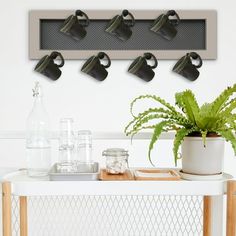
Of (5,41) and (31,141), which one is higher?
(5,41)

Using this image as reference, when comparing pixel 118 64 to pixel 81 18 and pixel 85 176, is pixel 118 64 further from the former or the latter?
pixel 85 176

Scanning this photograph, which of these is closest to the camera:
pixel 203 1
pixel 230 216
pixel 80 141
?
pixel 230 216

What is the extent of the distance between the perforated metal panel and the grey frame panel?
3 cm

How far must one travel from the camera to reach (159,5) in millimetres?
2646

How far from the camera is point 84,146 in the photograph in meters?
1.44

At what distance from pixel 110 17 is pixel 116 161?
4.66 ft

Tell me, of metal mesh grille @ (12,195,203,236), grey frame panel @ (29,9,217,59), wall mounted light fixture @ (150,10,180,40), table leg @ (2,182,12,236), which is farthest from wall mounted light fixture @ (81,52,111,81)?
table leg @ (2,182,12,236)

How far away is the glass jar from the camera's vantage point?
1387mm

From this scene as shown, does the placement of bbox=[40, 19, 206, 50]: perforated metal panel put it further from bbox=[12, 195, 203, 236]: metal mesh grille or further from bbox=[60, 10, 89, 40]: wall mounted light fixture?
bbox=[12, 195, 203, 236]: metal mesh grille

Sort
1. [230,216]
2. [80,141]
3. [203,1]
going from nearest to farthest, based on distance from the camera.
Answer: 1. [230,216]
2. [80,141]
3. [203,1]

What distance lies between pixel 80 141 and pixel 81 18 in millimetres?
1362

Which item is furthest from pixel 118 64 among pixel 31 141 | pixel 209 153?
pixel 209 153

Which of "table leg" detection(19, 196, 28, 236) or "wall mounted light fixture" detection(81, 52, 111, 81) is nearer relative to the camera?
"table leg" detection(19, 196, 28, 236)

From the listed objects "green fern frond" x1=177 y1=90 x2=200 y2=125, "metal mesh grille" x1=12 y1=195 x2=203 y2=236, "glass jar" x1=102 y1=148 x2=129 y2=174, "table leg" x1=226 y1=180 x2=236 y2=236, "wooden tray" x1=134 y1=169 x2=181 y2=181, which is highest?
"green fern frond" x1=177 y1=90 x2=200 y2=125
